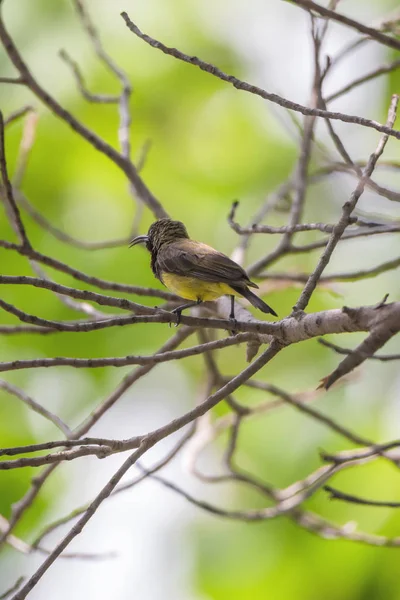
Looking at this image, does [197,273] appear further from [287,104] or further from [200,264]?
[287,104]

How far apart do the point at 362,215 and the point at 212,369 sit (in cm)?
135

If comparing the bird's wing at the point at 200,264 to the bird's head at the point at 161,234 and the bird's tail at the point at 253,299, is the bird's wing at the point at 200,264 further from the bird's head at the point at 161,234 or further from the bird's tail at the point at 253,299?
the bird's head at the point at 161,234

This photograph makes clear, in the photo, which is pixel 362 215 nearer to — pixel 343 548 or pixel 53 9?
pixel 343 548

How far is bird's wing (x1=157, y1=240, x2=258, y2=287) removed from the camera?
411 centimetres

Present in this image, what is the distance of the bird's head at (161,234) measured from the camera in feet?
16.7

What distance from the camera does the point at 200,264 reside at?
4.36 metres

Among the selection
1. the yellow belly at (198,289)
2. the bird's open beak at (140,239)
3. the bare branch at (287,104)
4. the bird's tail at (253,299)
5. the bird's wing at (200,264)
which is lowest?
the bare branch at (287,104)

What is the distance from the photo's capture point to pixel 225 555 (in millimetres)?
7008

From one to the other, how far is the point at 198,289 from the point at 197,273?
0.08 m

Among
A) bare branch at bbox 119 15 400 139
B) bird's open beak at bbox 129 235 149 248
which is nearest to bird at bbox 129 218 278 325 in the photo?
bird's open beak at bbox 129 235 149 248

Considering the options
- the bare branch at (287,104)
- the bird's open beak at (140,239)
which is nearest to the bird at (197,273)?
the bird's open beak at (140,239)

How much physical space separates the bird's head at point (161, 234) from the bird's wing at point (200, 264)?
138mm

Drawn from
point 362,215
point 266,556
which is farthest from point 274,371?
point 362,215

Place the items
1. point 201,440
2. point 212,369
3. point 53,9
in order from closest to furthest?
point 212,369 → point 201,440 → point 53,9
